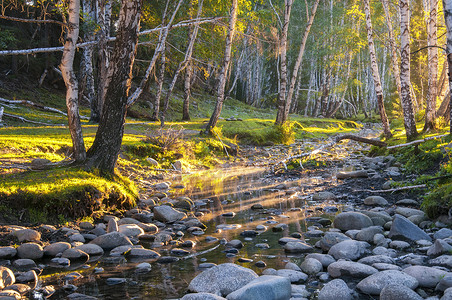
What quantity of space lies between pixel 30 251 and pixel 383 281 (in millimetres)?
4073

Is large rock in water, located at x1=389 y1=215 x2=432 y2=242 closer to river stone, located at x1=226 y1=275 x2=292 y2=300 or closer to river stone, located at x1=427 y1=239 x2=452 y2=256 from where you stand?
river stone, located at x1=427 y1=239 x2=452 y2=256

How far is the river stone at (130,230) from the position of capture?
19.3ft

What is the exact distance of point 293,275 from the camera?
4199 mm

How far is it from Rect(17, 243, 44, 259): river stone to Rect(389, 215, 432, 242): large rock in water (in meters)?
4.64

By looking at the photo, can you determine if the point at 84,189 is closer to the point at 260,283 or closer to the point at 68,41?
the point at 68,41

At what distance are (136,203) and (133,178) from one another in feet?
8.07

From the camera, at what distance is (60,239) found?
546 centimetres

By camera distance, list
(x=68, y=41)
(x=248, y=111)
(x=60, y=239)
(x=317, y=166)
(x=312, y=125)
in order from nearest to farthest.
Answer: (x=60, y=239) → (x=68, y=41) → (x=317, y=166) → (x=312, y=125) → (x=248, y=111)

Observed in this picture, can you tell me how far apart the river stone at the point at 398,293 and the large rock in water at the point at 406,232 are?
6.17ft

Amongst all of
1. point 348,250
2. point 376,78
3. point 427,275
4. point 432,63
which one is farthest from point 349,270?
point 432,63

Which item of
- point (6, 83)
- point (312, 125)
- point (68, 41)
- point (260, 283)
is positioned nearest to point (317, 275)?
point (260, 283)

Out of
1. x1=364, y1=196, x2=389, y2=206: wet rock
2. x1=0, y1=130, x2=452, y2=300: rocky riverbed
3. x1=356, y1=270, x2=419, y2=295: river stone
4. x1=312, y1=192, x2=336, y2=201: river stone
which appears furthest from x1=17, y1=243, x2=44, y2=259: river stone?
x1=364, y1=196, x2=389, y2=206: wet rock

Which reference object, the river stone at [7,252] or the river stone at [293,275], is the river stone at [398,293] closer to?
the river stone at [293,275]

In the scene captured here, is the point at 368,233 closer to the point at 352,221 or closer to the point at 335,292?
the point at 352,221
